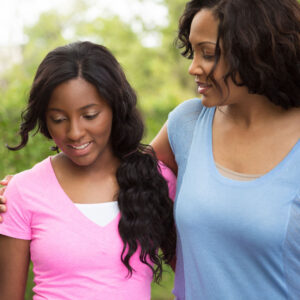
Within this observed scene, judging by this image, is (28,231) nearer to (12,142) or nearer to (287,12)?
(287,12)

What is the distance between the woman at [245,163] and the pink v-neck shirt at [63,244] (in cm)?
33

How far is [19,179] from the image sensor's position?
6.79 feet

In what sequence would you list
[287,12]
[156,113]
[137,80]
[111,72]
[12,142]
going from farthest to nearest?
[137,80]
[156,113]
[12,142]
[111,72]
[287,12]

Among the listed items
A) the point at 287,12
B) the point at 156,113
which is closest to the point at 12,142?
the point at 287,12

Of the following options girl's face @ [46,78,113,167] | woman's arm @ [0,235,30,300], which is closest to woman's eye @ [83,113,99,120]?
girl's face @ [46,78,113,167]

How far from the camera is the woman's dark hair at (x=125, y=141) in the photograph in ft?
6.66

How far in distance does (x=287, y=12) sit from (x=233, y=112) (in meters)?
0.49

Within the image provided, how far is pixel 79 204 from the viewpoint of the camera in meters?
2.08

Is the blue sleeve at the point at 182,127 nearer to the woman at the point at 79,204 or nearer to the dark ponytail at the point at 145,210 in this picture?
the dark ponytail at the point at 145,210

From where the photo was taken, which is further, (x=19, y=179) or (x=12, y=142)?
(x=12, y=142)

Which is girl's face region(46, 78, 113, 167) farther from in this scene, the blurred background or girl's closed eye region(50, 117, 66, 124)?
the blurred background

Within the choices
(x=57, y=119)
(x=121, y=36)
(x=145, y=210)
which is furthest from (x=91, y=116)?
(x=121, y=36)

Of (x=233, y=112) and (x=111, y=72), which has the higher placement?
(x=111, y=72)

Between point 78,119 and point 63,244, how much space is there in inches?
20.4
